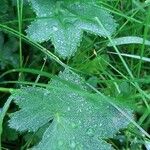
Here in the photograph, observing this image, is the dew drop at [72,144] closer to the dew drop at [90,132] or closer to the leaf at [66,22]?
the dew drop at [90,132]

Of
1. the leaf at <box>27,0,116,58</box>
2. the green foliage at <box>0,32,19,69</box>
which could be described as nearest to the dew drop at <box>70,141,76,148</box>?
the leaf at <box>27,0,116,58</box>

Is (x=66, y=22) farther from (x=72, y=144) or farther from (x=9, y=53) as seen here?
(x=72, y=144)

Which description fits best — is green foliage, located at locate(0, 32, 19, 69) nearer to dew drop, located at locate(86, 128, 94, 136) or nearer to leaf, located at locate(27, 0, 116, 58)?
leaf, located at locate(27, 0, 116, 58)

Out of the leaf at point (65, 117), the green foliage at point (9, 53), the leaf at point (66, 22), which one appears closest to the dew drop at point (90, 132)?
the leaf at point (65, 117)

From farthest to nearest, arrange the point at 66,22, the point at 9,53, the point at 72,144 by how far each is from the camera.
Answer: the point at 9,53 < the point at 66,22 < the point at 72,144

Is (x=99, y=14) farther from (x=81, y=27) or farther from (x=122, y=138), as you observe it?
(x=122, y=138)

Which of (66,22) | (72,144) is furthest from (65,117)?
(66,22)
